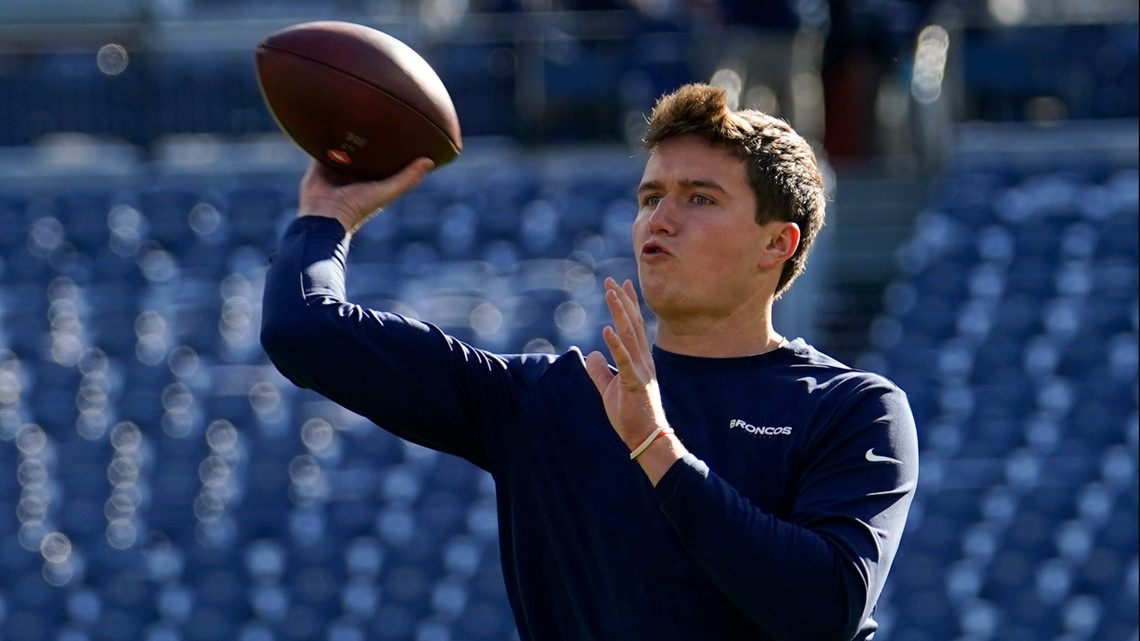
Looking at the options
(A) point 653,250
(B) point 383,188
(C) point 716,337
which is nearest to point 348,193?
(B) point 383,188

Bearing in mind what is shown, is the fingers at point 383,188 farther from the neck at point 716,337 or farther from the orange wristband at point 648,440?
the orange wristband at point 648,440

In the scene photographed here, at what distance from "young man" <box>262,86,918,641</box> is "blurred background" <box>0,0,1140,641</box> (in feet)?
15.2

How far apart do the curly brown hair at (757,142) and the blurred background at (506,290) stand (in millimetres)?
4791

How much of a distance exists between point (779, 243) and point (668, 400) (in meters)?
0.34

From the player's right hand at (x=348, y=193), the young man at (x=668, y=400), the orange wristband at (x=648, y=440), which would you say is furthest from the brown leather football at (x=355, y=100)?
the orange wristband at (x=648, y=440)

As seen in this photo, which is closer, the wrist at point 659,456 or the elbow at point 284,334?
the wrist at point 659,456

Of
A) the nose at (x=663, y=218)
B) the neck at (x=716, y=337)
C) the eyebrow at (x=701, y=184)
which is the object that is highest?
the eyebrow at (x=701, y=184)

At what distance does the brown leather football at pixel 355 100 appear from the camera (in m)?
2.91

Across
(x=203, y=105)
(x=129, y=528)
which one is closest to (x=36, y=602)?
(x=129, y=528)

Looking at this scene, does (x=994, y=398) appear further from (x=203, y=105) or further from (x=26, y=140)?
(x=26, y=140)

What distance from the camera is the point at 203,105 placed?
8.38 meters

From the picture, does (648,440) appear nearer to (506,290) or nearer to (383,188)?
(383,188)

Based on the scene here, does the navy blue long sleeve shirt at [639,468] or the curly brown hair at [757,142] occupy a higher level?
the curly brown hair at [757,142]

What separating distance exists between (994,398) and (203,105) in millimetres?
4397
